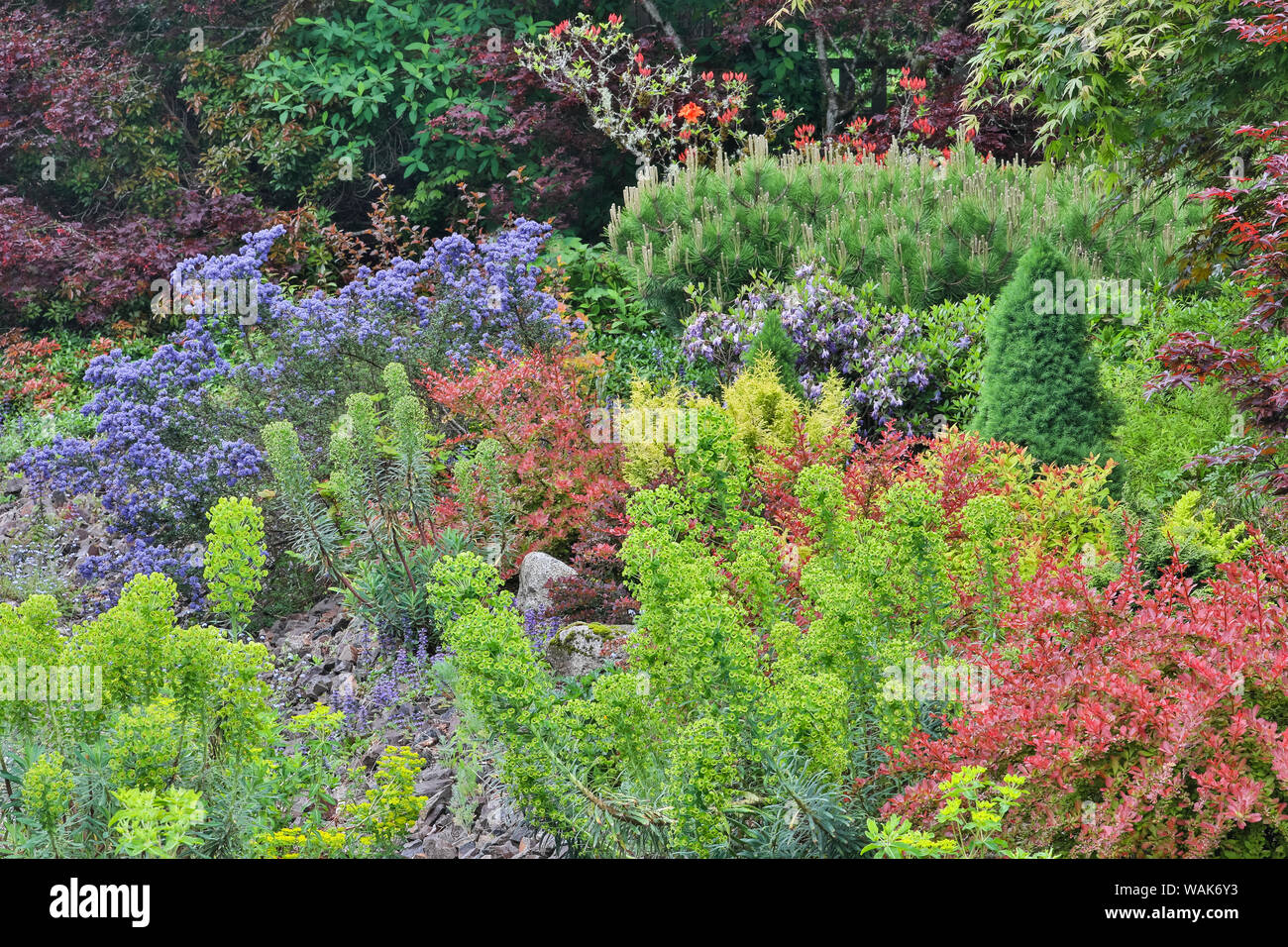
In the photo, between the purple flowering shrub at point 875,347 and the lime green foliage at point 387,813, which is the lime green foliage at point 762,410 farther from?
the lime green foliage at point 387,813

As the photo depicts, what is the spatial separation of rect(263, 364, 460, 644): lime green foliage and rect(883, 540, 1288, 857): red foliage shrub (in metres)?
2.39

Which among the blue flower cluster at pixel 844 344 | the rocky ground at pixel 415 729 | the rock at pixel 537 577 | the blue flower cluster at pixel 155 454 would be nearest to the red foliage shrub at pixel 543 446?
the rock at pixel 537 577

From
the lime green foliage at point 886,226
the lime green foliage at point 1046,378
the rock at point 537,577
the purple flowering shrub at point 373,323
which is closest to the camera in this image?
the rock at point 537,577

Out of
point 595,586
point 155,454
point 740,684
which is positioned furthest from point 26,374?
point 740,684

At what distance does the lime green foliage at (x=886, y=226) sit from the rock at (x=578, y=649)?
430 cm

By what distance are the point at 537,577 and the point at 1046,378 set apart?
258cm

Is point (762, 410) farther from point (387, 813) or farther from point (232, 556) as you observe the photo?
point (387, 813)

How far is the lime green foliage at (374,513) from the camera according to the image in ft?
14.4

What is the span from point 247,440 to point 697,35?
29.5 feet

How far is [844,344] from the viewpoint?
691 cm

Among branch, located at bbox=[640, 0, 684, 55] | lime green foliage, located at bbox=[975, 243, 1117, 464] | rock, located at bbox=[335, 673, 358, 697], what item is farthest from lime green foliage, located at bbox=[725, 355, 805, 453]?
branch, located at bbox=[640, 0, 684, 55]

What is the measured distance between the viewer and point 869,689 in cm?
299
